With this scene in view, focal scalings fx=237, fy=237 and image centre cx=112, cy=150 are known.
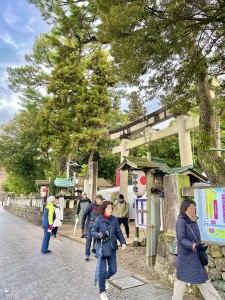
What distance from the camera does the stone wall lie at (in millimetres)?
4043

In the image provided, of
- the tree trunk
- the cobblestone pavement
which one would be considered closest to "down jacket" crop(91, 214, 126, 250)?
the cobblestone pavement

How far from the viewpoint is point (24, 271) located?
569 centimetres

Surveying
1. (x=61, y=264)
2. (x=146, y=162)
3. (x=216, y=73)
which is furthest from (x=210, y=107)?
(x=61, y=264)

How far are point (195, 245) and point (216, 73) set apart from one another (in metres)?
4.38

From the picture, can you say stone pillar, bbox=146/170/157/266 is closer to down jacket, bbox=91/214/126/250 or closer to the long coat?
down jacket, bbox=91/214/126/250

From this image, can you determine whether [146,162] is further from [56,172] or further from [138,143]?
[56,172]

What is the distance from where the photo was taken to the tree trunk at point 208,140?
5211 mm

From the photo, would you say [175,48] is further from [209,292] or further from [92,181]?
[92,181]

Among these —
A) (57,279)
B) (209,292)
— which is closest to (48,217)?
(57,279)

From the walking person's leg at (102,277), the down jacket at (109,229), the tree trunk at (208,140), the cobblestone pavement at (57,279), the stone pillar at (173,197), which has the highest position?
the tree trunk at (208,140)

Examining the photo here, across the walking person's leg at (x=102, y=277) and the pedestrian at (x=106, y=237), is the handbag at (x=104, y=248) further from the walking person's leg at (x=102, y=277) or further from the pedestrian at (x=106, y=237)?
the walking person's leg at (x=102, y=277)

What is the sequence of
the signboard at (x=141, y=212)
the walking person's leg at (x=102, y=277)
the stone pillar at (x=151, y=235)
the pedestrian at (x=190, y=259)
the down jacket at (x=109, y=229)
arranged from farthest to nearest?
the signboard at (x=141, y=212)
the stone pillar at (x=151, y=235)
the down jacket at (x=109, y=229)
the walking person's leg at (x=102, y=277)
the pedestrian at (x=190, y=259)

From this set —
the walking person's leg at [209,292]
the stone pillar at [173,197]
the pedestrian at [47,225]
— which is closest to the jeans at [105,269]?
the walking person's leg at [209,292]

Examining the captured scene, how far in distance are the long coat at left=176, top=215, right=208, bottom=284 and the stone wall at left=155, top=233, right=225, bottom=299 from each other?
0.97m
